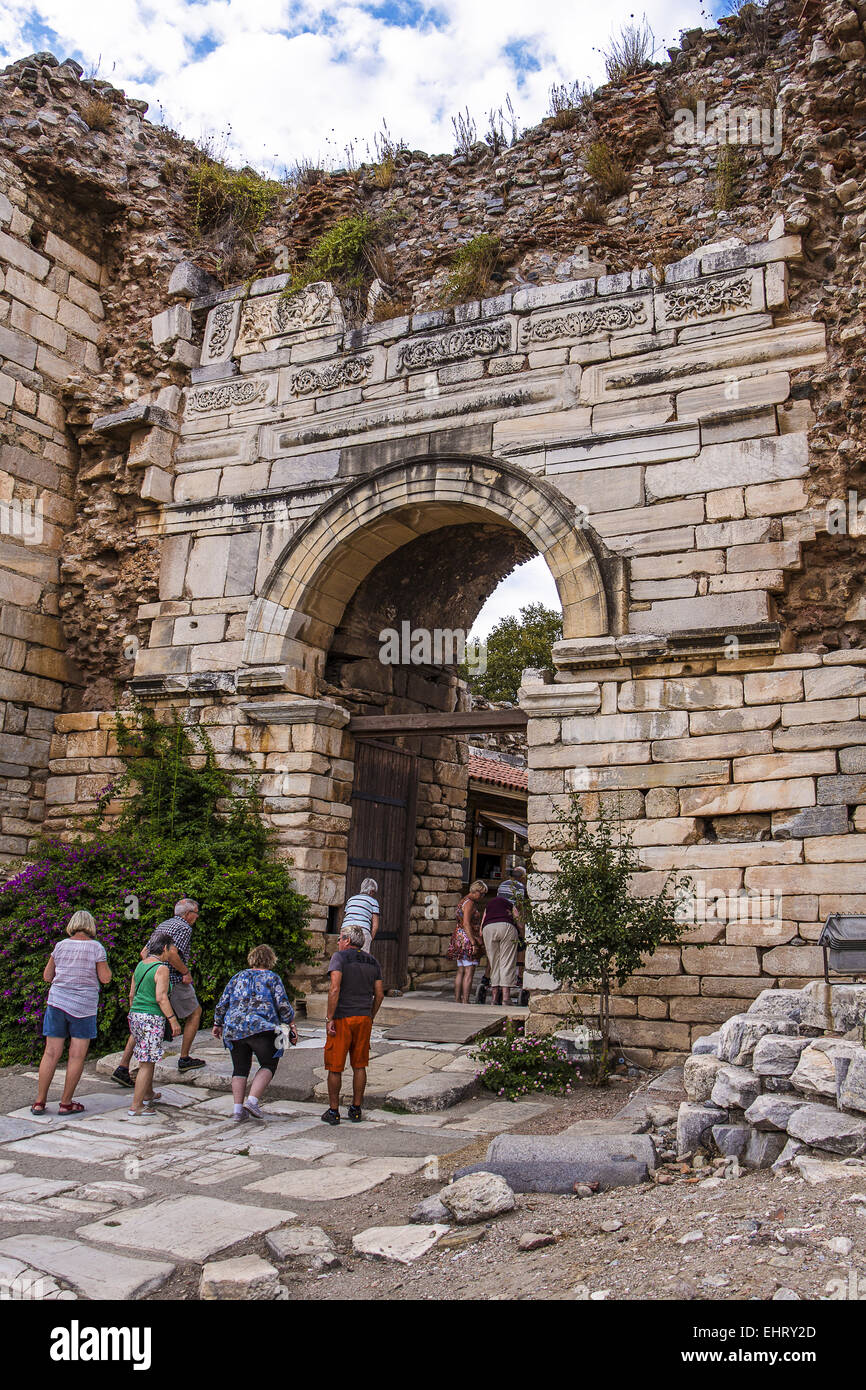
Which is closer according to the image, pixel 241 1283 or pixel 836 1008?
pixel 241 1283

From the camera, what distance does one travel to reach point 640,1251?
305 centimetres

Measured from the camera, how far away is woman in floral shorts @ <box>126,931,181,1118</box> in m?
5.75

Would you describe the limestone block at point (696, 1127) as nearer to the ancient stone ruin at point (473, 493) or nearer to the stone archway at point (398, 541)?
the ancient stone ruin at point (473, 493)

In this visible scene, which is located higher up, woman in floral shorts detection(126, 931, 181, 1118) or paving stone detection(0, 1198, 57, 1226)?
woman in floral shorts detection(126, 931, 181, 1118)

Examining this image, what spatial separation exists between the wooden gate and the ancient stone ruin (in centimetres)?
4

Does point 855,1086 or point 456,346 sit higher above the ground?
point 456,346

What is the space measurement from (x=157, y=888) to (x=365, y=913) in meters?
1.85

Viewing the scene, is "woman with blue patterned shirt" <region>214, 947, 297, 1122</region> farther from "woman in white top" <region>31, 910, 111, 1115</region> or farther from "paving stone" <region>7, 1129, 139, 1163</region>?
"woman in white top" <region>31, 910, 111, 1115</region>

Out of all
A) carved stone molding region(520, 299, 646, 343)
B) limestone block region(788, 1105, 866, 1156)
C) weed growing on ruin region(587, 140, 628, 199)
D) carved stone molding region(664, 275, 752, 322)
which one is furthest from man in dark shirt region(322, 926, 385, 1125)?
weed growing on ruin region(587, 140, 628, 199)

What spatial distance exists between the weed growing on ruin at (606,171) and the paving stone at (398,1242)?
8203mm

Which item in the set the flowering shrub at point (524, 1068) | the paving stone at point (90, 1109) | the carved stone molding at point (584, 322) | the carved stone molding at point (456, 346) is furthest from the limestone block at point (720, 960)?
the carved stone molding at point (456, 346)

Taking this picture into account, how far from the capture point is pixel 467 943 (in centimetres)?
919

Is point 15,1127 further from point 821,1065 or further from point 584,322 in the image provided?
point 584,322

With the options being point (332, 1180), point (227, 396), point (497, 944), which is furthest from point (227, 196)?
point (332, 1180)
